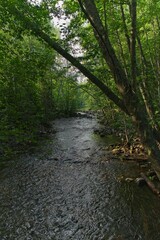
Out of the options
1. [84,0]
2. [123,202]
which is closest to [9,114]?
[84,0]

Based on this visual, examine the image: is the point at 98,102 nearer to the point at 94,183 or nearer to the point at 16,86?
the point at 94,183

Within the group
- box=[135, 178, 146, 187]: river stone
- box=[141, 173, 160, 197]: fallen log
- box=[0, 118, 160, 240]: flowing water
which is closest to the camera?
box=[0, 118, 160, 240]: flowing water

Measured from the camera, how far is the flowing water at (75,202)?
A: 18.0 ft

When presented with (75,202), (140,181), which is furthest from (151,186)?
(75,202)

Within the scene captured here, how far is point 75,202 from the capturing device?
6.98 meters

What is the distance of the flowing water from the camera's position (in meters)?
5.50

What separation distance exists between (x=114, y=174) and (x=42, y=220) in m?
3.84

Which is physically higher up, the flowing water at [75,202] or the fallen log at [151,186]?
the fallen log at [151,186]

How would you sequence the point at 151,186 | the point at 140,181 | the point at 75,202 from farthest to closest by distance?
the point at 140,181 → the point at 151,186 → the point at 75,202

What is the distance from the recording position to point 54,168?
10148mm

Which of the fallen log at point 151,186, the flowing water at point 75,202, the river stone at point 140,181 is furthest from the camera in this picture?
the river stone at point 140,181

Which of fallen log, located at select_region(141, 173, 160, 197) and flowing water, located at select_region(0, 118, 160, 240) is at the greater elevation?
fallen log, located at select_region(141, 173, 160, 197)

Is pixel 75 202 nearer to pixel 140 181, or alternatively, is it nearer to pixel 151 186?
pixel 140 181

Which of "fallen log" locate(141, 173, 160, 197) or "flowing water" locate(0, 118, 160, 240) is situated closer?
"flowing water" locate(0, 118, 160, 240)
